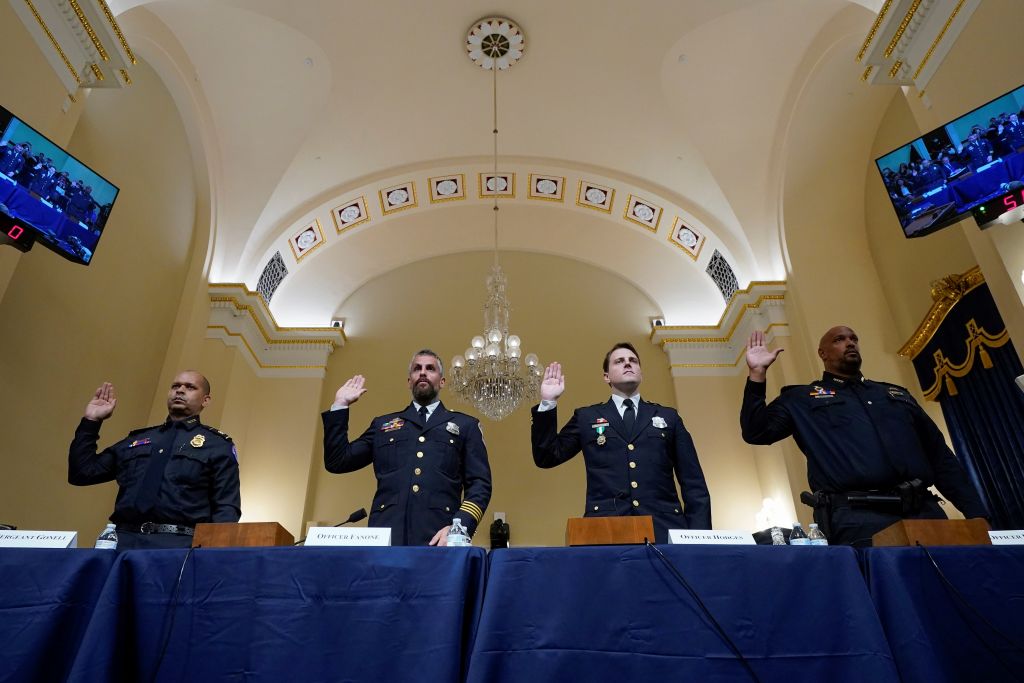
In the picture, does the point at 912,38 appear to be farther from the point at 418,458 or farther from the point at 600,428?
the point at 418,458

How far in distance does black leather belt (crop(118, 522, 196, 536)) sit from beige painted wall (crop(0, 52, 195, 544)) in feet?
7.06

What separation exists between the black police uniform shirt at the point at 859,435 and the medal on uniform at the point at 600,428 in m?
0.56

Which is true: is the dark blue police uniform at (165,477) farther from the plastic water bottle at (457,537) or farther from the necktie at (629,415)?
the necktie at (629,415)

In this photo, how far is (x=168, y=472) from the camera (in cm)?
294

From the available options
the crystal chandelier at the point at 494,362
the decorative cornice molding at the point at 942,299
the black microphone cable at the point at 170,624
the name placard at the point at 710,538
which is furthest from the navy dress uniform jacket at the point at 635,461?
the decorative cornice molding at the point at 942,299

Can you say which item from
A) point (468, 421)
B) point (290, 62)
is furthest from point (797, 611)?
point (290, 62)

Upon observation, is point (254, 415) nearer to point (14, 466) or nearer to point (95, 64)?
point (14, 466)

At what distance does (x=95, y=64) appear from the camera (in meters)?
4.55

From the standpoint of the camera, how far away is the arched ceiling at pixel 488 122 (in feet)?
20.7

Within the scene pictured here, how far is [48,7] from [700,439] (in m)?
7.12

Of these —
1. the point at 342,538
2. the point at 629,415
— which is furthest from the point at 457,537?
the point at 629,415

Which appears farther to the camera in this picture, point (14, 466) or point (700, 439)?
point (700, 439)

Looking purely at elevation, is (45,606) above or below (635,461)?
below

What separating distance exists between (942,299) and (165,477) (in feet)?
19.5
